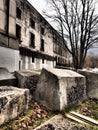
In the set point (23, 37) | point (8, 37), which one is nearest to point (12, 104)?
point (8, 37)

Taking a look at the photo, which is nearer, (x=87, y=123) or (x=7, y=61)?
(x=87, y=123)

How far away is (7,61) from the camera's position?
5371 millimetres

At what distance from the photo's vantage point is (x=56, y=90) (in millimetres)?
3562

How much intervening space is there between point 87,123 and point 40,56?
14.8m

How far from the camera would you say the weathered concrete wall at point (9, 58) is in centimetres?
508

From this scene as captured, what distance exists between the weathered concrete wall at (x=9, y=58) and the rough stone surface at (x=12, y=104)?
2.24 m

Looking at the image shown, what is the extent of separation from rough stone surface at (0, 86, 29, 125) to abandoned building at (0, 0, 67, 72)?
91.2 inches

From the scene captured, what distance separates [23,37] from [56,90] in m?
11.6

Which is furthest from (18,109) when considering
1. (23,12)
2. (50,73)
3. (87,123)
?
(23,12)

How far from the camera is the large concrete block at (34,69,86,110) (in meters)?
3.56

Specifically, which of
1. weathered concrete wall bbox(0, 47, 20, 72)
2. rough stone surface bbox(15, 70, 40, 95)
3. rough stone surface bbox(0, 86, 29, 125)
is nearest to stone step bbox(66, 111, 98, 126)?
rough stone surface bbox(0, 86, 29, 125)

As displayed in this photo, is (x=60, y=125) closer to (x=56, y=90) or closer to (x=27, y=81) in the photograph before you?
(x=56, y=90)

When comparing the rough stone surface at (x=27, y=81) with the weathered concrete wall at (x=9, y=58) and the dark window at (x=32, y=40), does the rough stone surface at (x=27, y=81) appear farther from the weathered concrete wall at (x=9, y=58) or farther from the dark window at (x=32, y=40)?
the dark window at (x=32, y=40)

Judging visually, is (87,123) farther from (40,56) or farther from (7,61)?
(40,56)
